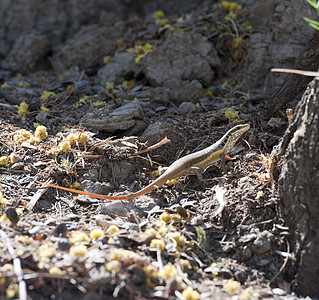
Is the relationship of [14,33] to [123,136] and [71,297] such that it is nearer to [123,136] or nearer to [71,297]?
[123,136]

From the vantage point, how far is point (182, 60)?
19.9ft

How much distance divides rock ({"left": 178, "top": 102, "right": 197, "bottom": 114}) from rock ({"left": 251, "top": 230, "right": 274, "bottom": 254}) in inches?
92.5

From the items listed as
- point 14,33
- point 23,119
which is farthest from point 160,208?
point 14,33

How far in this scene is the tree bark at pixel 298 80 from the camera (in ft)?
13.8

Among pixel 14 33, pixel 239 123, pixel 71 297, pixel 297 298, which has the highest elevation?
pixel 14 33

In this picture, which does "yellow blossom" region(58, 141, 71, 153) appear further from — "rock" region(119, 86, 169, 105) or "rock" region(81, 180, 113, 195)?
"rock" region(119, 86, 169, 105)

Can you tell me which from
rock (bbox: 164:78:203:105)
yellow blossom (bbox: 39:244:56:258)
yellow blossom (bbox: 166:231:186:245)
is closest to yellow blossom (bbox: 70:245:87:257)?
yellow blossom (bbox: 39:244:56:258)

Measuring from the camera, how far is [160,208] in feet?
13.0

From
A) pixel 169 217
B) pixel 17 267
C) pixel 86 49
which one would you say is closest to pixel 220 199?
pixel 169 217

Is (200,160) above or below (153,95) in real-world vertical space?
below

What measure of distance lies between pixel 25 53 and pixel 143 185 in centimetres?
483

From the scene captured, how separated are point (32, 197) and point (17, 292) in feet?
4.67

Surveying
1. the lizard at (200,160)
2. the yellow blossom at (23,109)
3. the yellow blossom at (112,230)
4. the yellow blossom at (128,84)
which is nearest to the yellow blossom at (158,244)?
the yellow blossom at (112,230)

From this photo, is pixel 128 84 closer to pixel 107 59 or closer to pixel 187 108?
pixel 107 59
